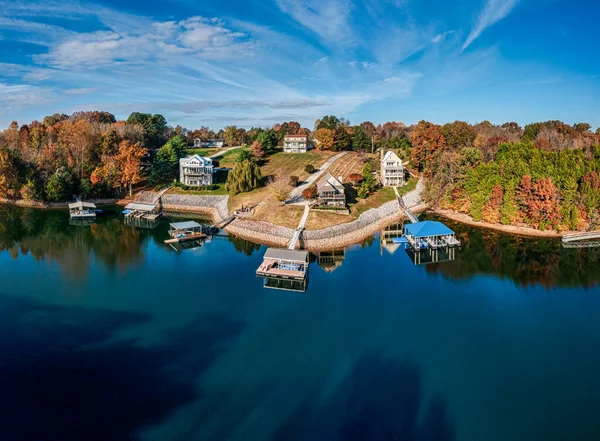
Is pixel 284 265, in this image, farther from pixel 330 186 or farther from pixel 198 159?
pixel 198 159

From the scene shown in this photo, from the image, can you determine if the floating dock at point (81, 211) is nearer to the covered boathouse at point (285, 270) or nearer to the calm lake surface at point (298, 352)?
the calm lake surface at point (298, 352)

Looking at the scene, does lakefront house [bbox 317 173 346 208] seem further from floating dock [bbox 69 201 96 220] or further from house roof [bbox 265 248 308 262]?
floating dock [bbox 69 201 96 220]

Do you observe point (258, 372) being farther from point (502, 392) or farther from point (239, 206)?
point (239, 206)

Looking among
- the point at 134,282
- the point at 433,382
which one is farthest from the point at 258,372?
the point at 134,282

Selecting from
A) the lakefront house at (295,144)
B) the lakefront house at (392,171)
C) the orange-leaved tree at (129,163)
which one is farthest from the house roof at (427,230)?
the lakefront house at (295,144)

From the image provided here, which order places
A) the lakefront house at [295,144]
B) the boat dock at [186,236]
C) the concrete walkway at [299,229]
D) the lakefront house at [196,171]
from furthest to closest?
the lakefront house at [295,144] → the lakefront house at [196,171] → the boat dock at [186,236] → the concrete walkway at [299,229]
